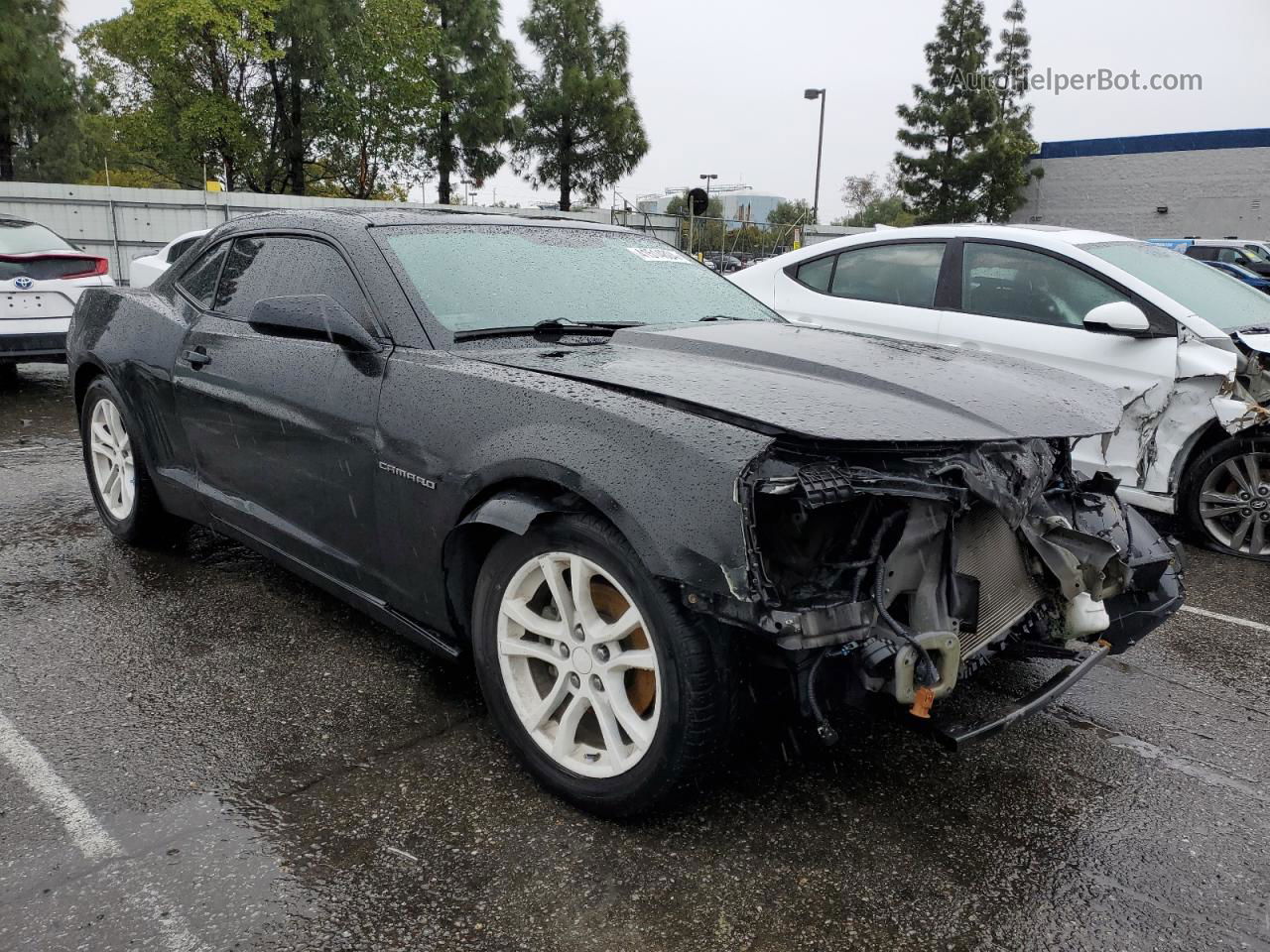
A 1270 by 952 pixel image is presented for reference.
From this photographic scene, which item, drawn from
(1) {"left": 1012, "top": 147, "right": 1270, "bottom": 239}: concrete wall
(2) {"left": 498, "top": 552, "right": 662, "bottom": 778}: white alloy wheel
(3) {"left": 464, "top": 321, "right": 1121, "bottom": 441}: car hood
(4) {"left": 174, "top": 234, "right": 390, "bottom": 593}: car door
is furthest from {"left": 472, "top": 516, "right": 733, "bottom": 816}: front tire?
(1) {"left": 1012, "top": 147, "right": 1270, "bottom": 239}: concrete wall

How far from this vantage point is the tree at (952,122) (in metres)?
40.1

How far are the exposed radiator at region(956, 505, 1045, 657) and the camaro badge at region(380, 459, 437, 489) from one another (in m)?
1.44

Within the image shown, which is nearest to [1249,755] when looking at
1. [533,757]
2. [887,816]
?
[887,816]

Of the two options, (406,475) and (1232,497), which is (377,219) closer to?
(406,475)

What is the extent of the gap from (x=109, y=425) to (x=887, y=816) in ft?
12.9

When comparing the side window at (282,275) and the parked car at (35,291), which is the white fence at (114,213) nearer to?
the parked car at (35,291)

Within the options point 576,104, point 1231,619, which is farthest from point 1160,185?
point 1231,619

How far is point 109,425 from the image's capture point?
4645 mm

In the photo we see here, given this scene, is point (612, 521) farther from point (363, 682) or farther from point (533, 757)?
point (363, 682)

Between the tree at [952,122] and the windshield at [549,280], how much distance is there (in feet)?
129

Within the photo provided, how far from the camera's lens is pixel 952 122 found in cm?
4000

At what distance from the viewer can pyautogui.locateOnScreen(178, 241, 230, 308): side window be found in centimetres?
407

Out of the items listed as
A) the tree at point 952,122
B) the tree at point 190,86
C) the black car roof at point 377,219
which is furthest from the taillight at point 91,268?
the tree at point 952,122

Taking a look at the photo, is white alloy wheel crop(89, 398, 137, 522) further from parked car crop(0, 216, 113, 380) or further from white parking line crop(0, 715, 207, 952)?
parked car crop(0, 216, 113, 380)
